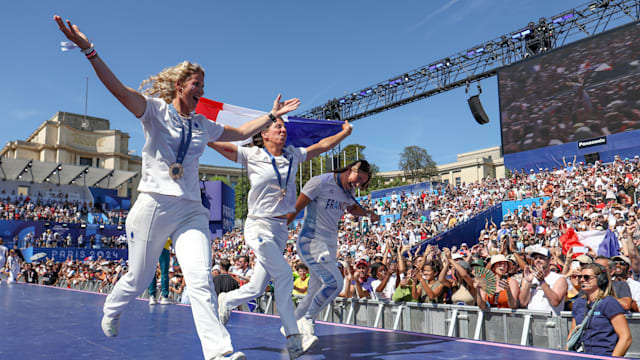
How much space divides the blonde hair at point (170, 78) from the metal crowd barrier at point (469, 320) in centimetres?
408

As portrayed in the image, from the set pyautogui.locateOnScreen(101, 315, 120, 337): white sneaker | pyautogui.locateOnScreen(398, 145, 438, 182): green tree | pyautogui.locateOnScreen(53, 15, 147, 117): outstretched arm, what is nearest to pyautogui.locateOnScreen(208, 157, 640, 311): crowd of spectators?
pyautogui.locateOnScreen(101, 315, 120, 337): white sneaker

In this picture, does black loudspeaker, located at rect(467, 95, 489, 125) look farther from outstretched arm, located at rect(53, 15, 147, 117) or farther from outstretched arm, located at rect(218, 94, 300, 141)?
outstretched arm, located at rect(53, 15, 147, 117)

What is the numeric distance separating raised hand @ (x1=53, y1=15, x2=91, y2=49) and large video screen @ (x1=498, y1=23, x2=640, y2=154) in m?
23.0

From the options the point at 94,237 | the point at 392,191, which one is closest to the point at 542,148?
the point at 392,191

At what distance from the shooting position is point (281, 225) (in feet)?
12.6

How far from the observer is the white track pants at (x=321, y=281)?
426 cm

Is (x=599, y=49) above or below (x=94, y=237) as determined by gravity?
above

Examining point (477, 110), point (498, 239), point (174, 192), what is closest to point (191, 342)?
point (174, 192)

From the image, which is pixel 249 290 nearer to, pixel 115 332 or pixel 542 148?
pixel 115 332

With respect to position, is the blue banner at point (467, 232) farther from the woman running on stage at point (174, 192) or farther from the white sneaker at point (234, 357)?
the white sneaker at point (234, 357)

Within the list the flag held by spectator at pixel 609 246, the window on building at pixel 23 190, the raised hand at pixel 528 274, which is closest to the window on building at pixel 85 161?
the window on building at pixel 23 190

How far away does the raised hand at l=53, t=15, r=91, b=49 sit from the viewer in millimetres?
2480

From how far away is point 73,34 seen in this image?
253 cm

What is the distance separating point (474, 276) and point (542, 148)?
19175mm
